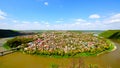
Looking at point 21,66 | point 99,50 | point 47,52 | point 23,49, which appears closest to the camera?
point 21,66

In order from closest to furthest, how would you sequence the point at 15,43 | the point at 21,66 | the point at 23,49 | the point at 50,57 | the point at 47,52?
the point at 21,66 → the point at 50,57 → the point at 47,52 → the point at 23,49 → the point at 15,43

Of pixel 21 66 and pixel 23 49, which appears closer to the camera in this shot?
pixel 21 66

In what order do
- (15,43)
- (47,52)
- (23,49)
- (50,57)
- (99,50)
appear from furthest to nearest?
(15,43), (23,49), (99,50), (47,52), (50,57)

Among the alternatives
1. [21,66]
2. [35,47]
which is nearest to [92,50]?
[35,47]

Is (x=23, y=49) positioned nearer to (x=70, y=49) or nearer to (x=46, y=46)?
(x=46, y=46)

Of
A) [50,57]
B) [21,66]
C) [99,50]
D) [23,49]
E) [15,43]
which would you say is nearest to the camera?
[21,66]

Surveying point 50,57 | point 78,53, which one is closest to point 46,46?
point 50,57

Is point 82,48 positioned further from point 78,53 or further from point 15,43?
point 15,43
